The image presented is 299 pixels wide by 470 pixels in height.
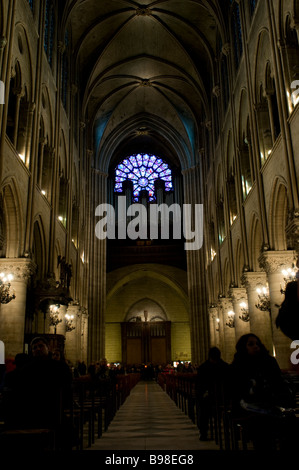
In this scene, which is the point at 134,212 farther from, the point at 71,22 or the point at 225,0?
the point at 225,0

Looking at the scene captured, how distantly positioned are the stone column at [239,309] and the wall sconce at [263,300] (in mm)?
3288

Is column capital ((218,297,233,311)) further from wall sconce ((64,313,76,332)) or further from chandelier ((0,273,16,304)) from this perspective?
chandelier ((0,273,16,304))

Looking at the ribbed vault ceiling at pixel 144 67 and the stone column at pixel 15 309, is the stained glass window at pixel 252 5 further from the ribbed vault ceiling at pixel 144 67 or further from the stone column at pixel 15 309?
the stone column at pixel 15 309

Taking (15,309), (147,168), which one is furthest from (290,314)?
(147,168)

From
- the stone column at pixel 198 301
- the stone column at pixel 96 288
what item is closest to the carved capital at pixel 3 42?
the stone column at pixel 96 288

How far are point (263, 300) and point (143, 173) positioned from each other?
27.4 metres

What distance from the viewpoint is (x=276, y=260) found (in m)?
13.9

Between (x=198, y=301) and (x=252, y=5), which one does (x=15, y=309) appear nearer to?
(x=252, y=5)

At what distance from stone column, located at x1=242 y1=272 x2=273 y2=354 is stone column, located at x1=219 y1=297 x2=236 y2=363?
199 inches

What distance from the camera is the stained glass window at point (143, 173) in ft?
134

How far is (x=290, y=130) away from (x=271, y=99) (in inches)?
142
